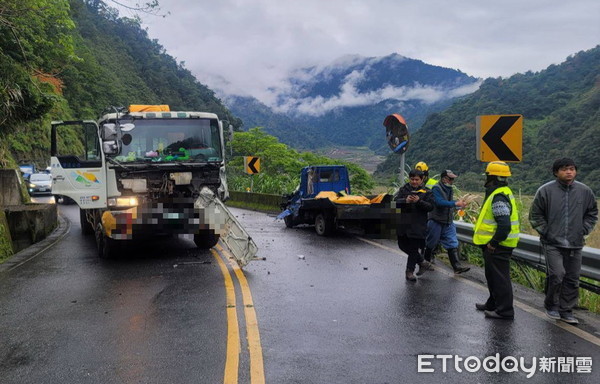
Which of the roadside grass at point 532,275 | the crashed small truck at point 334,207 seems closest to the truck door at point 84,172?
the crashed small truck at point 334,207

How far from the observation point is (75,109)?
50656 mm

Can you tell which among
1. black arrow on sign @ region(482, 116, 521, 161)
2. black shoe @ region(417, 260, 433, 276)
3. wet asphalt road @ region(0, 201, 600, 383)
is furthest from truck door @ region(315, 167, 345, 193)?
black arrow on sign @ region(482, 116, 521, 161)

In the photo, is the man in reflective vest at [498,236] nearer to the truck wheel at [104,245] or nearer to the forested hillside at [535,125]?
the truck wheel at [104,245]

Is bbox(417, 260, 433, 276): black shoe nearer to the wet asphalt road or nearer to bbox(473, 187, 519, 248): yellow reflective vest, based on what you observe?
the wet asphalt road

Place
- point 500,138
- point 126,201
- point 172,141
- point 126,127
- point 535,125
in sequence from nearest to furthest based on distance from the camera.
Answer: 1. point 500,138
2. point 126,201
3. point 126,127
4. point 172,141
5. point 535,125

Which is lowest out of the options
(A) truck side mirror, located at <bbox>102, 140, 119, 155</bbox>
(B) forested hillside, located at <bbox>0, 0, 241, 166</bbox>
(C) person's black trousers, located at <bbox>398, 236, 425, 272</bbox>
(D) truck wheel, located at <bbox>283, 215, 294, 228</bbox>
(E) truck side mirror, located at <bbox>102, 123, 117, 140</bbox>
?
(D) truck wheel, located at <bbox>283, 215, 294, 228</bbox>

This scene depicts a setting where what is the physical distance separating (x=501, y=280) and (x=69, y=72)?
1989 inches

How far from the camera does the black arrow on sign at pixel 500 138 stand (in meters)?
7.82

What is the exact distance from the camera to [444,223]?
8.50 meters

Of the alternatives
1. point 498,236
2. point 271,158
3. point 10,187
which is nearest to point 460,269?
point 498,236

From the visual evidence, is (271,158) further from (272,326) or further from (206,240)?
(272,326)

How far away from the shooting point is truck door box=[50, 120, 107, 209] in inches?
379

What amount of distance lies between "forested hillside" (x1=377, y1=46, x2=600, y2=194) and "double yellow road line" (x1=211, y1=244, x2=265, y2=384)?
88.2 feet

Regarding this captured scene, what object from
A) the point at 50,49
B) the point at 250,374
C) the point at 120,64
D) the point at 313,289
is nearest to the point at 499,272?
the point at 313,289
